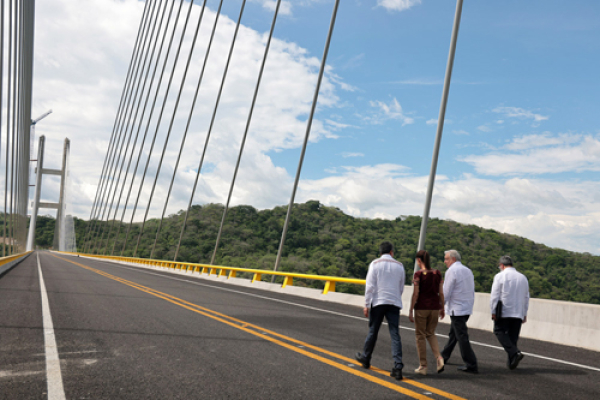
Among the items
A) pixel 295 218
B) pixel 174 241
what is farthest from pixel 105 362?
pixel 174 241

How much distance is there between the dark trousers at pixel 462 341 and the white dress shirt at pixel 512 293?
0.67m

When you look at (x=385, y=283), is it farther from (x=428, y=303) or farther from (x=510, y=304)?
(x=510, y=304)

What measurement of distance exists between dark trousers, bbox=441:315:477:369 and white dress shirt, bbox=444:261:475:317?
0.11m

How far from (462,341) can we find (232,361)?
9.34ft

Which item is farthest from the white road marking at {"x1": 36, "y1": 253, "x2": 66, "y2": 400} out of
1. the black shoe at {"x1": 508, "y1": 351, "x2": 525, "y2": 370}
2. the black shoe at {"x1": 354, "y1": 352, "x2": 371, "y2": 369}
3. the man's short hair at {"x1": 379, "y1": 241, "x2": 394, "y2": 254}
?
the black shoe at {"x1": 508, "y1": 351, "x2": 525, "y2": 370}

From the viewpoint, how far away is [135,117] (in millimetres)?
60875

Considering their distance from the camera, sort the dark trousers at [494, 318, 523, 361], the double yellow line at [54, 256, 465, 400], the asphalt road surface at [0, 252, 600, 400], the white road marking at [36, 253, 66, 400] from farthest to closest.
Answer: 1. the dark trousers at [494, 318, 523, 361]
2. the double yellow line at [54, 256, 465, 400]
3. the asphalt road surface at [0, 252, 600, 400]
4. the white road marking at [36, 253, 66, 400]

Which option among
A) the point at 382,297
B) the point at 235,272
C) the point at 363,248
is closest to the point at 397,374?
the point at 382,297

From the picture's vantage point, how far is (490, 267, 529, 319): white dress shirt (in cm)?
669

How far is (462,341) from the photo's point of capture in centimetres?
618

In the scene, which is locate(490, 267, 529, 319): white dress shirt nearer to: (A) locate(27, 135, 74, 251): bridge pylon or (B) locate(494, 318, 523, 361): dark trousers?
(B) locate(494, 318, 523, 361): dark trousers

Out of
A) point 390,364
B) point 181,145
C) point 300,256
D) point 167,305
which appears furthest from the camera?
point 300,256

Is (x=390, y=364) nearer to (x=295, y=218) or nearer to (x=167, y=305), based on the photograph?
(x=167, y=305)

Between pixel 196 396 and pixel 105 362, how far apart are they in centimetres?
180
